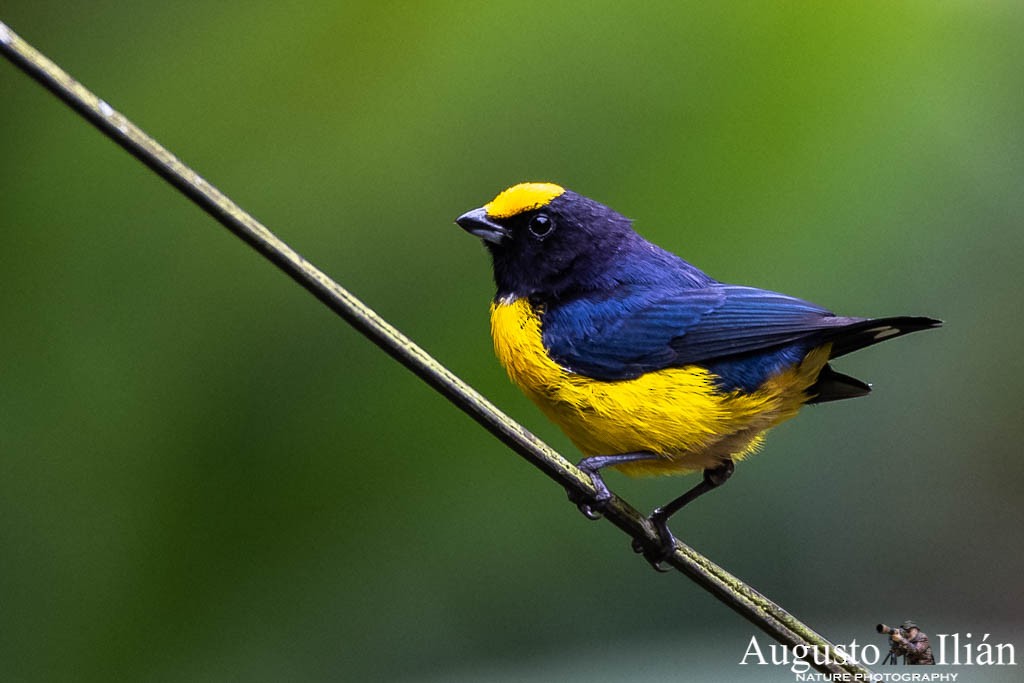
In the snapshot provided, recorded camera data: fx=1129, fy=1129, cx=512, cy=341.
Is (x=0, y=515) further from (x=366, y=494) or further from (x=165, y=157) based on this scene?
(x=165, y=157)

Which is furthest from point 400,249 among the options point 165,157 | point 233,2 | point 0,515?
point 165,157

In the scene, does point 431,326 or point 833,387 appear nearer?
point 833,387

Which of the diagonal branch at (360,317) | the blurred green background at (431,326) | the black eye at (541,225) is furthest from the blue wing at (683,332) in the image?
the diagonal branch at (360,317)

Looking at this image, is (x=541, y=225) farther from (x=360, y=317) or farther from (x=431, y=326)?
(x=360, y=317)

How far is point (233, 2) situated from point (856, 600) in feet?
9.64

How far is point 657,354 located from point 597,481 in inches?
19.4

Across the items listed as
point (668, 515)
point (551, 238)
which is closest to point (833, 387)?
point (668, 515)

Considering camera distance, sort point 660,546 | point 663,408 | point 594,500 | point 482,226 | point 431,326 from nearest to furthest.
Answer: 1. point 594,500
2. point 660,546
3. point 663,408
4. point 482,226
5. point 431,326

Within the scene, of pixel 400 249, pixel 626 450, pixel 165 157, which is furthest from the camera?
pixel 400 249

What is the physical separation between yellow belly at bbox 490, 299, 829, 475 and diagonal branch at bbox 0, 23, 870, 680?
1.72ft

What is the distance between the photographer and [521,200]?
128 inches

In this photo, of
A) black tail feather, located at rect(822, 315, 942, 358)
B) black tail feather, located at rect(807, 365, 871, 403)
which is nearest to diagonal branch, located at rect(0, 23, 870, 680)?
black tail feather, located at rect(822, 315, 942, 358)

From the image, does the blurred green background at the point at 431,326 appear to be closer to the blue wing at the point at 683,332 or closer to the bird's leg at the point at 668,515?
the bird's leg at the point at 668,515

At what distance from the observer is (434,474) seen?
3430mm
